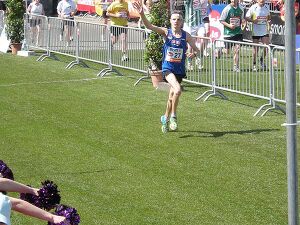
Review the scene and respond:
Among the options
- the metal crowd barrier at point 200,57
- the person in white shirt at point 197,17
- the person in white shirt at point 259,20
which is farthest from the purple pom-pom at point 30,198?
the person in white shirt at point 197,17

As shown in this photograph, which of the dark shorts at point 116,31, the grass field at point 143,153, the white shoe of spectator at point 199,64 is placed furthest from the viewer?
the dark shorts at point 116,31

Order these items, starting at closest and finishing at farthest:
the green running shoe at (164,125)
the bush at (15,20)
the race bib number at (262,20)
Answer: the green running shoe at (164,125) < the race bib number at (262,20) < the bush at (15,20)

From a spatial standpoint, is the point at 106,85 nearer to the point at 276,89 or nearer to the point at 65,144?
the point at 276,89

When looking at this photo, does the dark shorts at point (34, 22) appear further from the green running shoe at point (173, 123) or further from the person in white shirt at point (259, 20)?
the green running shoe at point (173, 123)

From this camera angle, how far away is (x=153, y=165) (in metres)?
12.0

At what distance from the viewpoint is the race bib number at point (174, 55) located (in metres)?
14.8

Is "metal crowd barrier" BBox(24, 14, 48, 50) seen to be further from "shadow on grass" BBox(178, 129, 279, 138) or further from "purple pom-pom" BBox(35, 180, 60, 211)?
"purple pom-pom" BBox(35, 180, 60, 211)

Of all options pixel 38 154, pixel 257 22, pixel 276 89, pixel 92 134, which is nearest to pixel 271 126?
pixel 276 89

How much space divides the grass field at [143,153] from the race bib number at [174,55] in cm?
115

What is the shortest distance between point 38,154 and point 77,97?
548 centimetres

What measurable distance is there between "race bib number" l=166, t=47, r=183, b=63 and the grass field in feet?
3.78

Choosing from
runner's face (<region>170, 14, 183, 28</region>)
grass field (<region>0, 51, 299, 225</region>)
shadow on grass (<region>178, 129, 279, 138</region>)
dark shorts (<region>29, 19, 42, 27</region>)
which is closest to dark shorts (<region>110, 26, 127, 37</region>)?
grass field (<region>0, 51, 299, 225</region>)

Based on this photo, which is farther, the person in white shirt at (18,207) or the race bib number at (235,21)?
the race bib number at (235,21)

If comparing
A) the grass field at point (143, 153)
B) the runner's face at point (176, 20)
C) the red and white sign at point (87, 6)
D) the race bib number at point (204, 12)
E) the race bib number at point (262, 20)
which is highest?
the red and white sign at point (87, 6)
